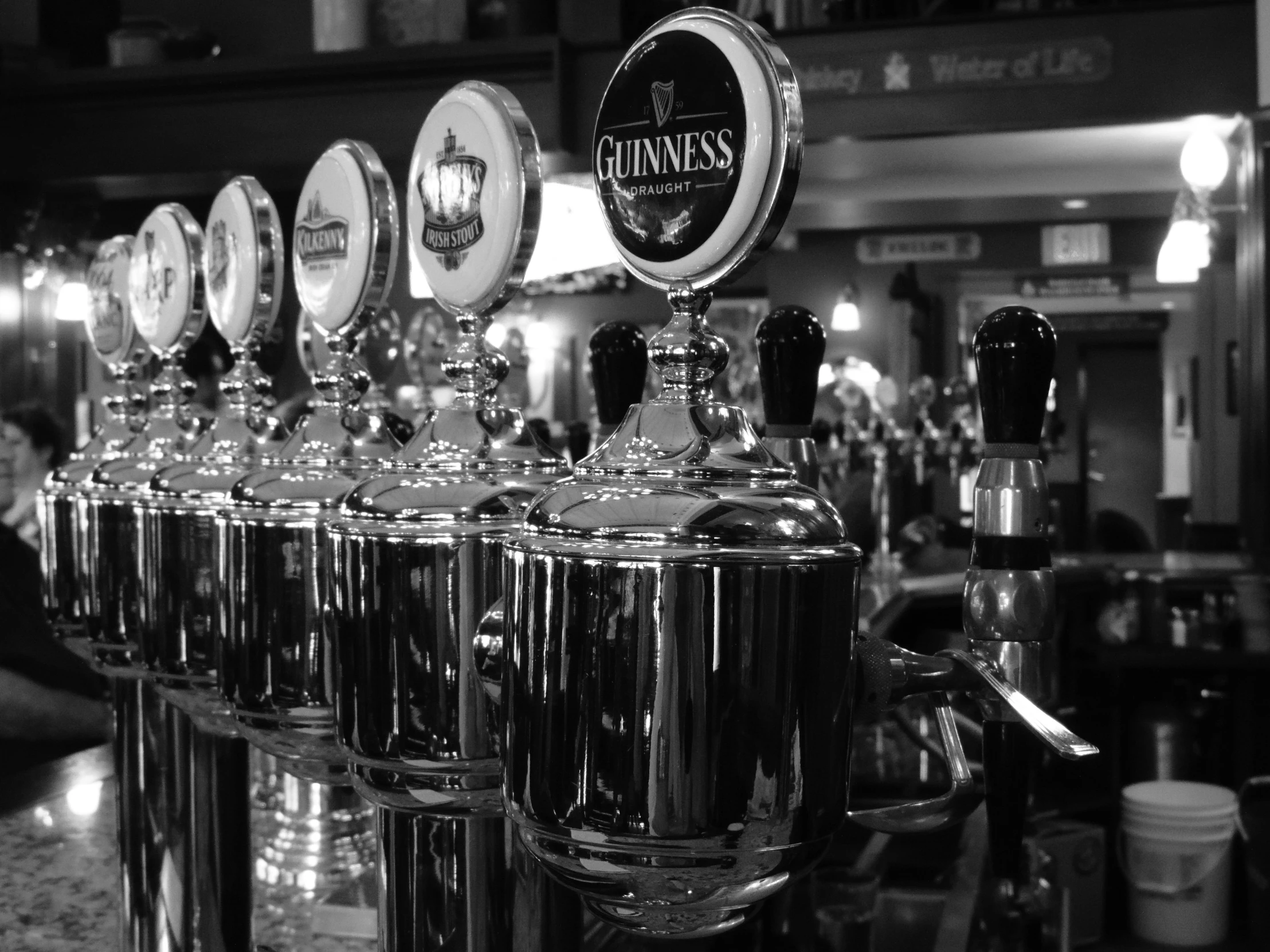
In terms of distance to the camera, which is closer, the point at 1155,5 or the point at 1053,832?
the point at 1053,832

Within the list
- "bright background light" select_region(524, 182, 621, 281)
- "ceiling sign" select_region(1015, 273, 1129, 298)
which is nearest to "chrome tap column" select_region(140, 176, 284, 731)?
"bright background light" select_region(524, 182, 621, 281)

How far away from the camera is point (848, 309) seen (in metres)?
9.50

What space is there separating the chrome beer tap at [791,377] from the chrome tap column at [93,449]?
378 millimetres

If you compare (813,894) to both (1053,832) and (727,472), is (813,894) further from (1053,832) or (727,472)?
(1053,832)

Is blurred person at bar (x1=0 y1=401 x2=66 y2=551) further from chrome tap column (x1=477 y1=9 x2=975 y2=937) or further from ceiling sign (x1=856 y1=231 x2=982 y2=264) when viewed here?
ceiling sign (x1=856 y1=231 x2=982 y2=264)

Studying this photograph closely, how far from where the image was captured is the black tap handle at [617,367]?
0.70 metres

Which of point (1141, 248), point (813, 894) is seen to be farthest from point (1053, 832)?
point (1141, 248)

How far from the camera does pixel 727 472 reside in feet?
1.38

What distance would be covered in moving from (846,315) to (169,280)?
8947mm

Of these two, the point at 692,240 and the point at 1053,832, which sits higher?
the point at 692,240

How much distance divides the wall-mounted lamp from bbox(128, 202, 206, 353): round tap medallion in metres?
8.91

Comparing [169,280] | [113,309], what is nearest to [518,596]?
[169,280]

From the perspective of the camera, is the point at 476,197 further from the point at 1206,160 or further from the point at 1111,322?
the point at 1111,322

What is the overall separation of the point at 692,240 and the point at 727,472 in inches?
2.9
